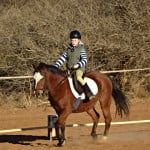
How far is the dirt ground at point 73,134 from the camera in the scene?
26.1 feet

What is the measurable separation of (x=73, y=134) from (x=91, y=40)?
5.69m

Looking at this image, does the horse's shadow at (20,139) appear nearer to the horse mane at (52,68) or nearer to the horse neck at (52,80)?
the horse neck at (52,80)

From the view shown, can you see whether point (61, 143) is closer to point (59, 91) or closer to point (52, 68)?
point (59, 91)

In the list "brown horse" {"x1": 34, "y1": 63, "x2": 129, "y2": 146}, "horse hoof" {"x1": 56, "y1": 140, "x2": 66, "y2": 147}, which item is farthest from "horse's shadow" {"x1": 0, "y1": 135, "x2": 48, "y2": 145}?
"brown horse" {"x1": 34, "y1": 63, "x2": 129, "y2": 146}

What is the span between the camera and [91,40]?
14.5 meters

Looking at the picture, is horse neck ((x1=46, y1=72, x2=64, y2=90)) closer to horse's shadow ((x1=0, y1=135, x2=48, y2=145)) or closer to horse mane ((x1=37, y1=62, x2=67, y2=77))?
horse mane ((x1=37, y1=62, x2=67, y2=77))

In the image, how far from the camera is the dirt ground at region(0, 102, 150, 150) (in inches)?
313

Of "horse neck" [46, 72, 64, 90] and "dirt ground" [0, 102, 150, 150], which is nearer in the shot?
"horse neck" [46, 72, 64, 90]

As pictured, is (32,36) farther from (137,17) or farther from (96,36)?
(137,17)

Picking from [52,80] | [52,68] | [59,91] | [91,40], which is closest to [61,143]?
[59,91]

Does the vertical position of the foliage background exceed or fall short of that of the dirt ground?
it exceeds it

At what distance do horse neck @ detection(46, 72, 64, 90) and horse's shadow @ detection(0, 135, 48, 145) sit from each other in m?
1.44

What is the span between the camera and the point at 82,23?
47.6ft

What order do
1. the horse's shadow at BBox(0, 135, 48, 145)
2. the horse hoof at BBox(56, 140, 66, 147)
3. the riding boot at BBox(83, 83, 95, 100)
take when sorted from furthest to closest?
1. the horse's shadow at BBox(0, 135, 48, 145)
2. the riding boot at BBox(83, 83, 95, 100)
3. the horse hoof at BBox(56, 140, 66, 147)
